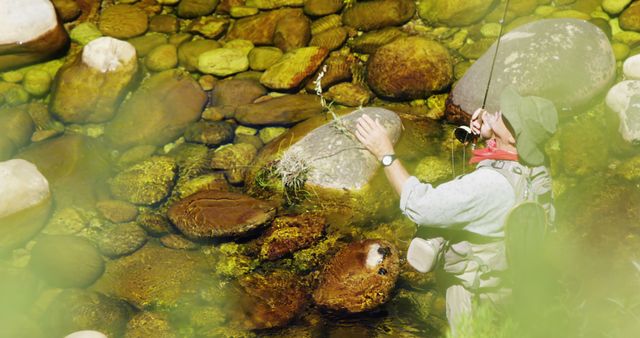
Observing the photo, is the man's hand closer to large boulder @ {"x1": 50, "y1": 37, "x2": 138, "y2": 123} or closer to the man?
the man

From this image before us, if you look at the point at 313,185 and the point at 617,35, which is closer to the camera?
the point at 313,185

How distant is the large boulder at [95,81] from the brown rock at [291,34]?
163cm

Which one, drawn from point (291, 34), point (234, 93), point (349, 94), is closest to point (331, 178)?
point (349, 94)

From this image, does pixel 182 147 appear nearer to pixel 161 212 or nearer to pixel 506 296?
pixel 161 212

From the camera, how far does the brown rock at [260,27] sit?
269 inches

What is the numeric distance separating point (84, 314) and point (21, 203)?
1.32m

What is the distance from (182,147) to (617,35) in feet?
16.2

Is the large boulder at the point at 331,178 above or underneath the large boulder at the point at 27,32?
underneath

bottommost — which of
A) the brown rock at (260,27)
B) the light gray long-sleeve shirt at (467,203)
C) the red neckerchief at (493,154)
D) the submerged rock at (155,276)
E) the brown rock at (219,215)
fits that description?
the submerged rock at (155,276)

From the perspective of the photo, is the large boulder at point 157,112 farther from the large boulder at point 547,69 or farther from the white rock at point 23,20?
the large boulder at point 547,69

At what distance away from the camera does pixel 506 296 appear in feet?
12.0

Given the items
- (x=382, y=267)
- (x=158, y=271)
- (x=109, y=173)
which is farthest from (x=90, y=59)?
(x=382, y=267)

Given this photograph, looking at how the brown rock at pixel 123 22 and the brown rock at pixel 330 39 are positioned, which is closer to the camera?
the brown rock at pixel 330 39

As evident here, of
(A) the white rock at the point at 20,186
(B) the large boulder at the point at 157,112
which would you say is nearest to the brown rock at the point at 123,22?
(B) the large boulder at the point at 157,112
